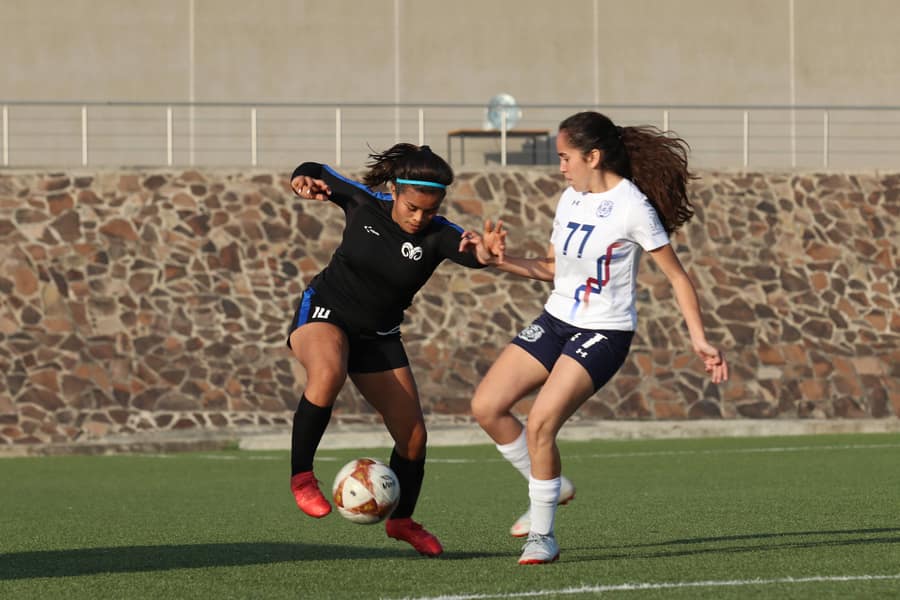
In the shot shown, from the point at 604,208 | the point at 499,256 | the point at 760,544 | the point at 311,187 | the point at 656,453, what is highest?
the point at 311,187

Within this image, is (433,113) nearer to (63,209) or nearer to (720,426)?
(63,209)

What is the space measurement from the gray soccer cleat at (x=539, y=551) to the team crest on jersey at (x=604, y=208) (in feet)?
5.26

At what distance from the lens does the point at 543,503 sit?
26.6 feet

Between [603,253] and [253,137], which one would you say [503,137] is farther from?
[603,253]

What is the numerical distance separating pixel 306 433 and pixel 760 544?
2498 millimetres

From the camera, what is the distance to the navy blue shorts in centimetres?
803

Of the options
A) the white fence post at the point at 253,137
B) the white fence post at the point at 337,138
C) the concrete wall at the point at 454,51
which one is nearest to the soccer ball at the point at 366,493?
the white fence post at the point at 253,137

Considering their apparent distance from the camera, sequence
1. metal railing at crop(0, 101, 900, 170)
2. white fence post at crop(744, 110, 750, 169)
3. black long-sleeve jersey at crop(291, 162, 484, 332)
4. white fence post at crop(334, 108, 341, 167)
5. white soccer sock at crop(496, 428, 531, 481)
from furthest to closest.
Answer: white fence post at crop(744, 110, 750, 169) → metal railing at crop(0, 101, 900, 170) → white fence post at crop(334, 108, 341, 167) → white soccer sock at crop(496, 428, 531, 481) → black long-sleeve jersey at crop(291, 162, 484, 332)

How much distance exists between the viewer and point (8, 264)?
2367 centimetres

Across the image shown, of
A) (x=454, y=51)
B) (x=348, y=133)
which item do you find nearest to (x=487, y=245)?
(x=348, y=133)

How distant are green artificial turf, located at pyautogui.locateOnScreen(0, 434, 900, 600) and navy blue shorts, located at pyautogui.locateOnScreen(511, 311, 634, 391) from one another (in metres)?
0.96

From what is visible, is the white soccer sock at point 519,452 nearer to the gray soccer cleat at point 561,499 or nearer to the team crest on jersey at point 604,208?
the gray soccer cleat at point 561,499

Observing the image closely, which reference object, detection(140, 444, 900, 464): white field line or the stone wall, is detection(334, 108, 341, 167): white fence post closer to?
the stone wall

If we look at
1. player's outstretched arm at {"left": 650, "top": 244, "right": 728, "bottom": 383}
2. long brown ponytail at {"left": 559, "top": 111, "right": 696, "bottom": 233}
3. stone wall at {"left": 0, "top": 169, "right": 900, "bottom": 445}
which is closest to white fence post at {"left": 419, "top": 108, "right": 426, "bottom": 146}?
stone wall at {"left": 0, "top": 169, "right": 900, "bottom": 445}
